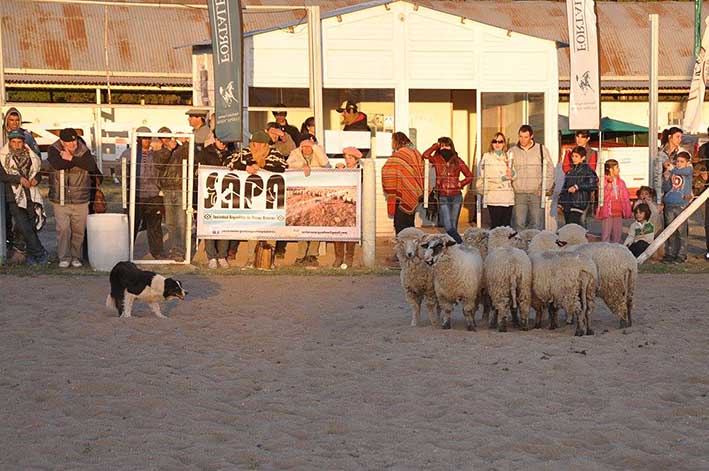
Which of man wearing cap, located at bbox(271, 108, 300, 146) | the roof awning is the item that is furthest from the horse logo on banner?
the roof awning

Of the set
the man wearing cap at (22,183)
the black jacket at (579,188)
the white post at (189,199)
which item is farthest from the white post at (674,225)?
the man wearing cap at (22,183)

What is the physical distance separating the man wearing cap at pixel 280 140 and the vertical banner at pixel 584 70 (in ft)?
17.9

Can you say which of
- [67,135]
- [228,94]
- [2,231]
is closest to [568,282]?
[67,135]

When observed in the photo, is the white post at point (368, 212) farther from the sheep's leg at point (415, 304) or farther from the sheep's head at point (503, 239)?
the sheep's leg at point (415, 304)

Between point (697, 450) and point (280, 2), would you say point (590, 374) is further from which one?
point (280, 2)

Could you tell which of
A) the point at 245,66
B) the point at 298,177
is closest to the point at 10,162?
the point at 298,177

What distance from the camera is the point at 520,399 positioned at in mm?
8336

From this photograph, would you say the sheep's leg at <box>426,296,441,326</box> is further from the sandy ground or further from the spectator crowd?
the spectator crowd

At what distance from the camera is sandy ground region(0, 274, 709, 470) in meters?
6.97

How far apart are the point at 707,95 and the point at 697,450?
86.9 ft

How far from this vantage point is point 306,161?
17188mm

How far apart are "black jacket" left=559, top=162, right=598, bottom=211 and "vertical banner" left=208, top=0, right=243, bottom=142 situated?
5662mm

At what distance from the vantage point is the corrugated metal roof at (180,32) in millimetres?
33688

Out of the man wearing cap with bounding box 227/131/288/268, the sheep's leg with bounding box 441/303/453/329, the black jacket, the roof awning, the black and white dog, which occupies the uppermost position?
the roof awning
